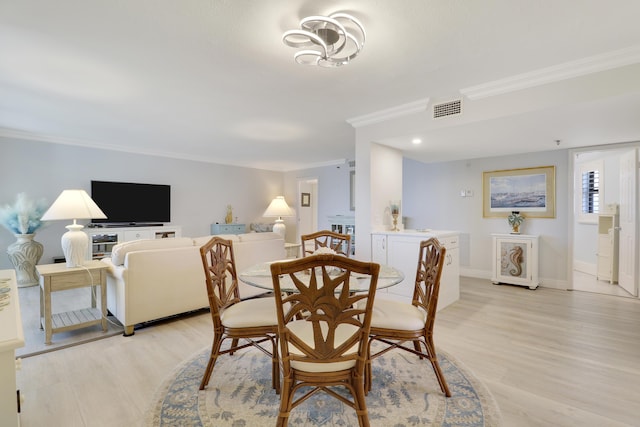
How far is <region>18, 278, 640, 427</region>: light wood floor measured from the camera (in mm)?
1729

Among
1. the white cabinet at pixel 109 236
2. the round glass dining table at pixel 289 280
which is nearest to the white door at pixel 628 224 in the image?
the round glass dining table at pixel 289 280

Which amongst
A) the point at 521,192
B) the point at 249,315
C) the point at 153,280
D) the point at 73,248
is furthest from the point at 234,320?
the point at 521,192

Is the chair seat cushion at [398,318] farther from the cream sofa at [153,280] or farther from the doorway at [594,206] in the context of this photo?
the doorway at [594,206]

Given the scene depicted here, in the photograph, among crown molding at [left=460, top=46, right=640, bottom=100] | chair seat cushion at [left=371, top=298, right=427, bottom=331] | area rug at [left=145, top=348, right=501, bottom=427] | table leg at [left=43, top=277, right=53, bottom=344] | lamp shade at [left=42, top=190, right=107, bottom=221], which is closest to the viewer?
area rug at [left=145, top=348, right=501, bottom=427]

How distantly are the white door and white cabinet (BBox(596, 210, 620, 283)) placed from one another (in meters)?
0.25

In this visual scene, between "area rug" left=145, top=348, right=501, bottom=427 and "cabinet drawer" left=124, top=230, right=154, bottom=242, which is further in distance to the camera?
"cabinet drawer" left=124, top=230, right=154, bottom=242

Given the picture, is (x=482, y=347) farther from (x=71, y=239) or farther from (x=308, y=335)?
(x=71, y=239)

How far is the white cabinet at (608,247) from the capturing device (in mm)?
4703

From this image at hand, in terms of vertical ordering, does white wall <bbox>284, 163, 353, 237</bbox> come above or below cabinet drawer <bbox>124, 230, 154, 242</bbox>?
above

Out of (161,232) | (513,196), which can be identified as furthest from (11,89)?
(513,196)

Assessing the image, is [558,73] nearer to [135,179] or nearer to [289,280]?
[289,280]

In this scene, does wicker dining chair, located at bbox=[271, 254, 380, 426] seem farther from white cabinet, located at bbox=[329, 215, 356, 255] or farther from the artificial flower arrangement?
white cabinet, located at bbox=[329, 215, 356, 255]

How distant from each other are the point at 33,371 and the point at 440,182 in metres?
5.87

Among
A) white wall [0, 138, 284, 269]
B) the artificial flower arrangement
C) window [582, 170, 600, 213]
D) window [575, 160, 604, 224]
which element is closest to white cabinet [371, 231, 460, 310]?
window [575, 160, 604, 224]
